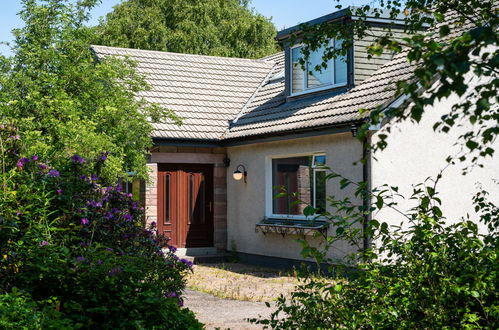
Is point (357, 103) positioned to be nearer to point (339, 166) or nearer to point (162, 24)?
point (339, 166)

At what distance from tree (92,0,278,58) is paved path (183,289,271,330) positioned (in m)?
25.7

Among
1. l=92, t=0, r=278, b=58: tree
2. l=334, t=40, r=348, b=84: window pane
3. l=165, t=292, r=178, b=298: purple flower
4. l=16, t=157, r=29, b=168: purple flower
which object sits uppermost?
l=92, t=0, r=278, b=58: tree

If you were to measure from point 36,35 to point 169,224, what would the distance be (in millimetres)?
6368

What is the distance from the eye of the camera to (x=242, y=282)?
14.0 metres

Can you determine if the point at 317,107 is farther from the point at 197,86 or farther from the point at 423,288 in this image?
the point at 423,288

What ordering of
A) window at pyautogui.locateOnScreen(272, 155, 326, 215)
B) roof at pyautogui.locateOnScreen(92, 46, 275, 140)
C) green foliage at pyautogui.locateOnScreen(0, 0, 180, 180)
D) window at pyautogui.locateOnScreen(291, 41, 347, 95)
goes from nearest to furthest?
green foliage at pyautogui.locateOnScreen(0, 0, 180, 180), window at pyautogui.locateOnScreen(272, 155, 326, 215), window at pyautogui.locateOnScreen(291, 41, 347, 95), roof at pyautogui.locateOnScreen(92, 46, 275, 140)

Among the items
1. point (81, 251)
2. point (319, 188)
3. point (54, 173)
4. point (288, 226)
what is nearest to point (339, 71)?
point (319, 188)

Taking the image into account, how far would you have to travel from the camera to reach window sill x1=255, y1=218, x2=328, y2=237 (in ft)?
48.3

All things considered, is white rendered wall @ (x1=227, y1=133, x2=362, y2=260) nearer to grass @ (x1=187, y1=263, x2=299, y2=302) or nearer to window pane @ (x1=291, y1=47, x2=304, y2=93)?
grass @ (x1=187, y1=263, x2=299, y2=302)

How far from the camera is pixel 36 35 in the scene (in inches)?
537

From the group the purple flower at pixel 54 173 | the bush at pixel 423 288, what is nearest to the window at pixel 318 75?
the purple flower at pixel 54 173

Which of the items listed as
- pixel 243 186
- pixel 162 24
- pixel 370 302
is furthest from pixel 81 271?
pixel 162 24

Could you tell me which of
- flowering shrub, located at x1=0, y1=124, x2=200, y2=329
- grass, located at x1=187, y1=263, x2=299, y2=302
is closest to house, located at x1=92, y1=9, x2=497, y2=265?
grass, located at x1=187, y1=263, x2=299, y2=302

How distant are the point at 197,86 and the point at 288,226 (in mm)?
6508
